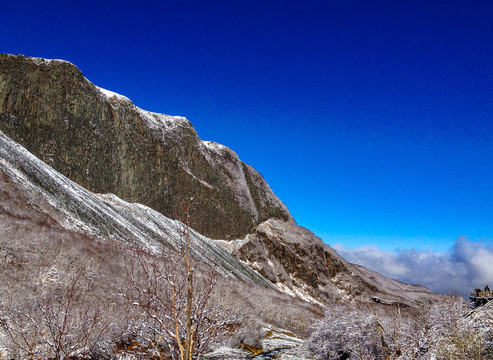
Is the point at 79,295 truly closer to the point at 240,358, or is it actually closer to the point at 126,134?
the point at 240,358

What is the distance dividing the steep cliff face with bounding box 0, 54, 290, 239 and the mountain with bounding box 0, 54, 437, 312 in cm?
17

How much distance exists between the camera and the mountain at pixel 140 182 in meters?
28.6

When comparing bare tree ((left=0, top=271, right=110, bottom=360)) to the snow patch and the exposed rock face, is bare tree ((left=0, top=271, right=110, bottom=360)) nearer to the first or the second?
the exposed rock face

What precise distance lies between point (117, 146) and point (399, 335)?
1886 inches

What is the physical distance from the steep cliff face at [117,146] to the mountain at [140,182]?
17cm

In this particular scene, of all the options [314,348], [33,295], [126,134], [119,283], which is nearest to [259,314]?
[119,283]

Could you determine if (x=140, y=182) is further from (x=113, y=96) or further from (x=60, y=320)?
(x=60, y=320)

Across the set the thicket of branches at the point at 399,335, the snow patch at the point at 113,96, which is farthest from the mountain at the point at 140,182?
the thicket of branches at the point at 399,335

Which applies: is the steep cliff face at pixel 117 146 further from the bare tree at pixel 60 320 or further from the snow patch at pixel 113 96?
the bare tree at pixel 60 320

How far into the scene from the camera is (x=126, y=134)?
53938 millimetres

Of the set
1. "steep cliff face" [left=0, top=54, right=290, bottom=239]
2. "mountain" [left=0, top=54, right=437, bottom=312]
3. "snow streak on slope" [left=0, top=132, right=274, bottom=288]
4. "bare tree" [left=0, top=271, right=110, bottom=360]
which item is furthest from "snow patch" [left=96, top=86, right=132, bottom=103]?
"bare tree" [left=0, top=271, right=110, bottom=360]

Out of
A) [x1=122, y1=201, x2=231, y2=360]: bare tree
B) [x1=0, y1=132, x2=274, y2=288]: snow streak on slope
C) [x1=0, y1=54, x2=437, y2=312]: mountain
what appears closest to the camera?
[x1=122, y1=201, x2=231, y2=360]: bare tree

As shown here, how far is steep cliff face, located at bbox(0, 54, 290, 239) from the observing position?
4281cm

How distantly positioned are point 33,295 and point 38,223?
794cm
